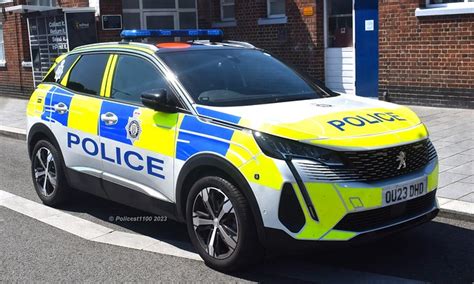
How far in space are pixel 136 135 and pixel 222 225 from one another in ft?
3.78

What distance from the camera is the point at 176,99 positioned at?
15.8ft

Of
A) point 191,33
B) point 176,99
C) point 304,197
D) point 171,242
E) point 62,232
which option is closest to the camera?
point 304,197

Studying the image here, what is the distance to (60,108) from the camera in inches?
237

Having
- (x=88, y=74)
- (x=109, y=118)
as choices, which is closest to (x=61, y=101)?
(x=88, y=74)

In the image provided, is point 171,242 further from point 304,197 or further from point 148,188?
point 304,197

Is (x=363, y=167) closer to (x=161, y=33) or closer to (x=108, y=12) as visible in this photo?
(x=161, y=33)

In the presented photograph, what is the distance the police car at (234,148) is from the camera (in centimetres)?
401

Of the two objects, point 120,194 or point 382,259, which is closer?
point 382,259

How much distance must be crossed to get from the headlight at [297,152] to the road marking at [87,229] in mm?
1260

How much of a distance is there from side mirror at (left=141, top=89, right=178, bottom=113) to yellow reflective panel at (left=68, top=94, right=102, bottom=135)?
87 centimetres

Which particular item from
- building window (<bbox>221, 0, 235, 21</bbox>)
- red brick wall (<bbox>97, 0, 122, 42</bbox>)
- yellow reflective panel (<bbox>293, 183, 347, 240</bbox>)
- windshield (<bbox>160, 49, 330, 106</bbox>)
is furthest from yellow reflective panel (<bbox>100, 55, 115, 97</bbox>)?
red brick wall (<bbox>97, 0, 122, 42</bbox>)

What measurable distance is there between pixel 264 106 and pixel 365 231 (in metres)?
1.24

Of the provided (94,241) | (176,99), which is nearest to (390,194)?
(176,99)

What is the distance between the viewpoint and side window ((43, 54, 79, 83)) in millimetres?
6363
